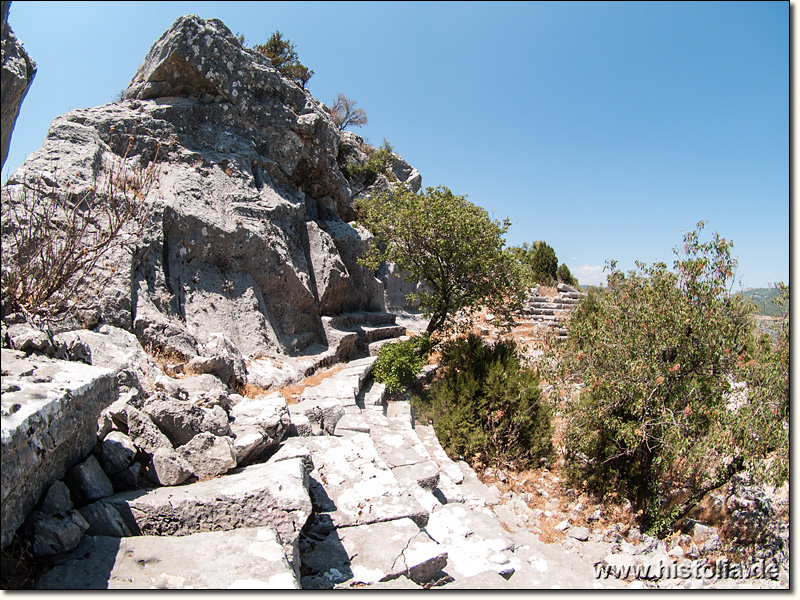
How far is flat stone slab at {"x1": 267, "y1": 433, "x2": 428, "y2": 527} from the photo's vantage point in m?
4.22

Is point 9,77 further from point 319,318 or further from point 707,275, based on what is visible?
point 319,318

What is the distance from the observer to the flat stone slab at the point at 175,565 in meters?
2.50

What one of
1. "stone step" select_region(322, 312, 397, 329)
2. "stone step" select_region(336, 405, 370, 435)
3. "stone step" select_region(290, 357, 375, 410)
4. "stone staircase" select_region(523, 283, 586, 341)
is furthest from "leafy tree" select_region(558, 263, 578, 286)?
"stone step" select_region(336, 405, 370, 435)

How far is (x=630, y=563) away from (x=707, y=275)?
4.27m

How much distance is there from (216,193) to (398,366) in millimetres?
5995

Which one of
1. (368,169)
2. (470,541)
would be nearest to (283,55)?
(368,169)

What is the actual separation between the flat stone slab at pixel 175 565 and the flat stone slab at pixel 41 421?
16.0 inches

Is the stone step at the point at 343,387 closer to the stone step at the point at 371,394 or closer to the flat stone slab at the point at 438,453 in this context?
the stone step at the point at 371,394

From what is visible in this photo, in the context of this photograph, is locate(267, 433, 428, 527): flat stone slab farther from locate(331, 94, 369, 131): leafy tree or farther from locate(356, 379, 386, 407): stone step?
locate(331, 94, 369, 131): leafy tree

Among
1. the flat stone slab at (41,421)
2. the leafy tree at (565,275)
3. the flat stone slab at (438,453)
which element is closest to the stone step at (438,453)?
the flat stone slab at (438,453)

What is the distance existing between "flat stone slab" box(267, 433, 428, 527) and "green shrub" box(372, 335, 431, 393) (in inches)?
218

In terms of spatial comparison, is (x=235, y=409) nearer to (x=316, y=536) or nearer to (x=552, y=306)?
Result: (x=316, y=536)

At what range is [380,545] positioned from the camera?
12.4 ft

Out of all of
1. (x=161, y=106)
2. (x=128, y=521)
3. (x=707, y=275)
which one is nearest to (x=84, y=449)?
(x=128, y=521)
